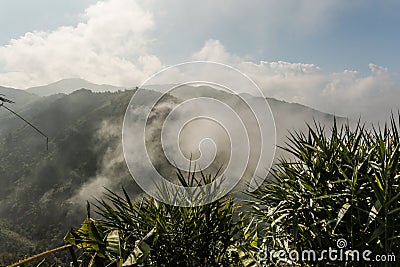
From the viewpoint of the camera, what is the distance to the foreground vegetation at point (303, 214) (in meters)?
2.15

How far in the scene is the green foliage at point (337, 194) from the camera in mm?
2102

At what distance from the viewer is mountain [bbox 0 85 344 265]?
242ft

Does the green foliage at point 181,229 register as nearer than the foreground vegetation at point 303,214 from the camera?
No

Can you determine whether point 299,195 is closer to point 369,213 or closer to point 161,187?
point 369,213

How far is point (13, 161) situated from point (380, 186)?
10108 centimetres

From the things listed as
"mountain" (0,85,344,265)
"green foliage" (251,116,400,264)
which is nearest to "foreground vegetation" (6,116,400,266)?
"green foliage" (251,116,400,264)

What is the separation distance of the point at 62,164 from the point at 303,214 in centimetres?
9210

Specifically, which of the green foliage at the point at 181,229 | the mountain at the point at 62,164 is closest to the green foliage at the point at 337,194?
the green foliage at the point at 181,229

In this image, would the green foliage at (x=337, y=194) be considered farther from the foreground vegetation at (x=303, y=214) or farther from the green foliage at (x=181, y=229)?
the green foliage at (x=181, y=229)

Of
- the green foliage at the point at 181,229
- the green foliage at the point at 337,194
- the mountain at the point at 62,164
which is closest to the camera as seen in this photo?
the green foliage at the point at 337,194

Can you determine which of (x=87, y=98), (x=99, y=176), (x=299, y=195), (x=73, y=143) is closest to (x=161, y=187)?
(x=299, y=195)

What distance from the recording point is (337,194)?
87.4 inches

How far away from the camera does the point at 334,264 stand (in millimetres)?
2295

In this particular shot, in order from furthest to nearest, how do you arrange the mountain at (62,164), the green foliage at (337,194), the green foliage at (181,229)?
the mountain at (62,164), the green foliage at (181,229), the green foliage at (337,194)
